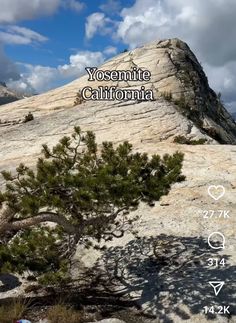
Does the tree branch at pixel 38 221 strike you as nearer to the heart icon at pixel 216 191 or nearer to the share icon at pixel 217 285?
the share icon at pixel 217 285

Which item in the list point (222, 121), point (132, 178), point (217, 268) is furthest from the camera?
point (222, 121)

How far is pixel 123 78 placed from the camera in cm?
3378

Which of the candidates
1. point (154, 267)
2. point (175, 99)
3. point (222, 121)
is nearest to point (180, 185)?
point (154, 267)

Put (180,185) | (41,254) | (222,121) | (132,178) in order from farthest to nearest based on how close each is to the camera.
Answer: (222,121)
(180,185)
(41,254)
(132,178)

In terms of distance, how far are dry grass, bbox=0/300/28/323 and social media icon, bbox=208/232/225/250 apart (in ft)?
22.0

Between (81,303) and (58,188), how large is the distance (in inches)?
150

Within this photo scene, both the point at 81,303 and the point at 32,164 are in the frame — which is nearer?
the point at 81,303

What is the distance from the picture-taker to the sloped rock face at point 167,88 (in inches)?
1267

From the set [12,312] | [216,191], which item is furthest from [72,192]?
[216,191]

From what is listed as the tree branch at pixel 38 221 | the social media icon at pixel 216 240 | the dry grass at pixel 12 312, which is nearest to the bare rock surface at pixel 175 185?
the social media icon at pixel 216 240

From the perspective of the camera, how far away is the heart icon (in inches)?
770

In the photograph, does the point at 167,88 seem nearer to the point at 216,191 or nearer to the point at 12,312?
the point at 216,191

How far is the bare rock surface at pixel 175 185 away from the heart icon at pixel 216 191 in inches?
8.3

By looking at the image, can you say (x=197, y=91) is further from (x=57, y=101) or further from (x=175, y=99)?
(x=57, y=101)
